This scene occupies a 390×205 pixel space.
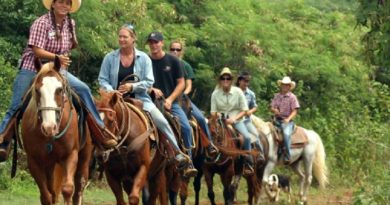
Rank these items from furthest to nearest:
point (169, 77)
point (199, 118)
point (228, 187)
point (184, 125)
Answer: point (228, 187) → point (199, 118) → point (184, 125) → point (169, 77)

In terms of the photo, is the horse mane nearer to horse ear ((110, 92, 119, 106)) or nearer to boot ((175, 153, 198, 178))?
horse ear ((110, 92, 119, 106))

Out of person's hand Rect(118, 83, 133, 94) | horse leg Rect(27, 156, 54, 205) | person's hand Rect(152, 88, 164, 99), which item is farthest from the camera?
person's hand Rect(152, 88, 164, 99)

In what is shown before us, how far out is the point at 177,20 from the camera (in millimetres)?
24609

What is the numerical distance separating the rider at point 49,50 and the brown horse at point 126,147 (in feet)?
1.59

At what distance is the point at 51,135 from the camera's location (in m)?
9.02

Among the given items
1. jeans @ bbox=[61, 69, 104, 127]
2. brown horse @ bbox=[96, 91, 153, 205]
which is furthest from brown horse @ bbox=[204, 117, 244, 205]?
jeans @ bbox=[61, 69, 104, 127]

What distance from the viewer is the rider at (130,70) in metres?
11.0

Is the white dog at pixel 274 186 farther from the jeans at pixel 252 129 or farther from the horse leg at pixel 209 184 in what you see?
the horse leg at pixel 209 184

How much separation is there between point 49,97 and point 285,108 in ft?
34.7

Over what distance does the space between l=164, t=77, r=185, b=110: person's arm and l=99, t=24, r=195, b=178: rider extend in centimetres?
52

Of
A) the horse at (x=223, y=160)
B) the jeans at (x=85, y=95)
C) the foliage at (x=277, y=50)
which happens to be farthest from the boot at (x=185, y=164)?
the foliage at (x=277, y=50)

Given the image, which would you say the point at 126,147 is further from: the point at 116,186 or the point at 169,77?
the point at 169,77

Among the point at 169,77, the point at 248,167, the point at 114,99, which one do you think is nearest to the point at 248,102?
the point at 248,167

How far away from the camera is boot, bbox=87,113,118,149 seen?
1021cm
